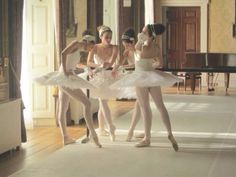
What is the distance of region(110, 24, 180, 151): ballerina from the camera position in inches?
251

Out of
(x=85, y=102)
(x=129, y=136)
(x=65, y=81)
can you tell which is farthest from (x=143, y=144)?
(x=65, y=81)

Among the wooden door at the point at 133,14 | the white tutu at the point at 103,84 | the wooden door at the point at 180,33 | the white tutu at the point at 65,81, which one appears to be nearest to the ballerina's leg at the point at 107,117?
the white tutu at the point at 103,84

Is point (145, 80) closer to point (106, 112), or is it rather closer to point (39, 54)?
point (106, 112)

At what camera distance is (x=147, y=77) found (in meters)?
6.36

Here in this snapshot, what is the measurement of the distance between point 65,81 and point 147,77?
100 cm

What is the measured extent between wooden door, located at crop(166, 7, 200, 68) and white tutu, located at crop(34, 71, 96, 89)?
11.1m

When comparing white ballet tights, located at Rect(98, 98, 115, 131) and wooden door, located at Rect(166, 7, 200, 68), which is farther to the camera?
wooden door, located at Rect(166, 7, 200, 68)

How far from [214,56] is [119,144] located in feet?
22.6

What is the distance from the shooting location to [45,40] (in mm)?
8539

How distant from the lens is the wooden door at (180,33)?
17.2m

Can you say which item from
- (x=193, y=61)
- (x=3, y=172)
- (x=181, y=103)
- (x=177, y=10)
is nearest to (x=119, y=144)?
(x=3, y=172)

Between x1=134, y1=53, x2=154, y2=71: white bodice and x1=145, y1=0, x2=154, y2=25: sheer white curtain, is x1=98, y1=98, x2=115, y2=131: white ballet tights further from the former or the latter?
x1=145, y1=0, x2=154, y2=25: sheer white curtain

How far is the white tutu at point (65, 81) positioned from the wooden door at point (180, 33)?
1109 cm

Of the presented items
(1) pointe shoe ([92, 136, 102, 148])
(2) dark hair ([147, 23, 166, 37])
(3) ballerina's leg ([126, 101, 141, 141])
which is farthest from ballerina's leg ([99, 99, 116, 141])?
(2) dark hair ([147, 23, 166, 37])
